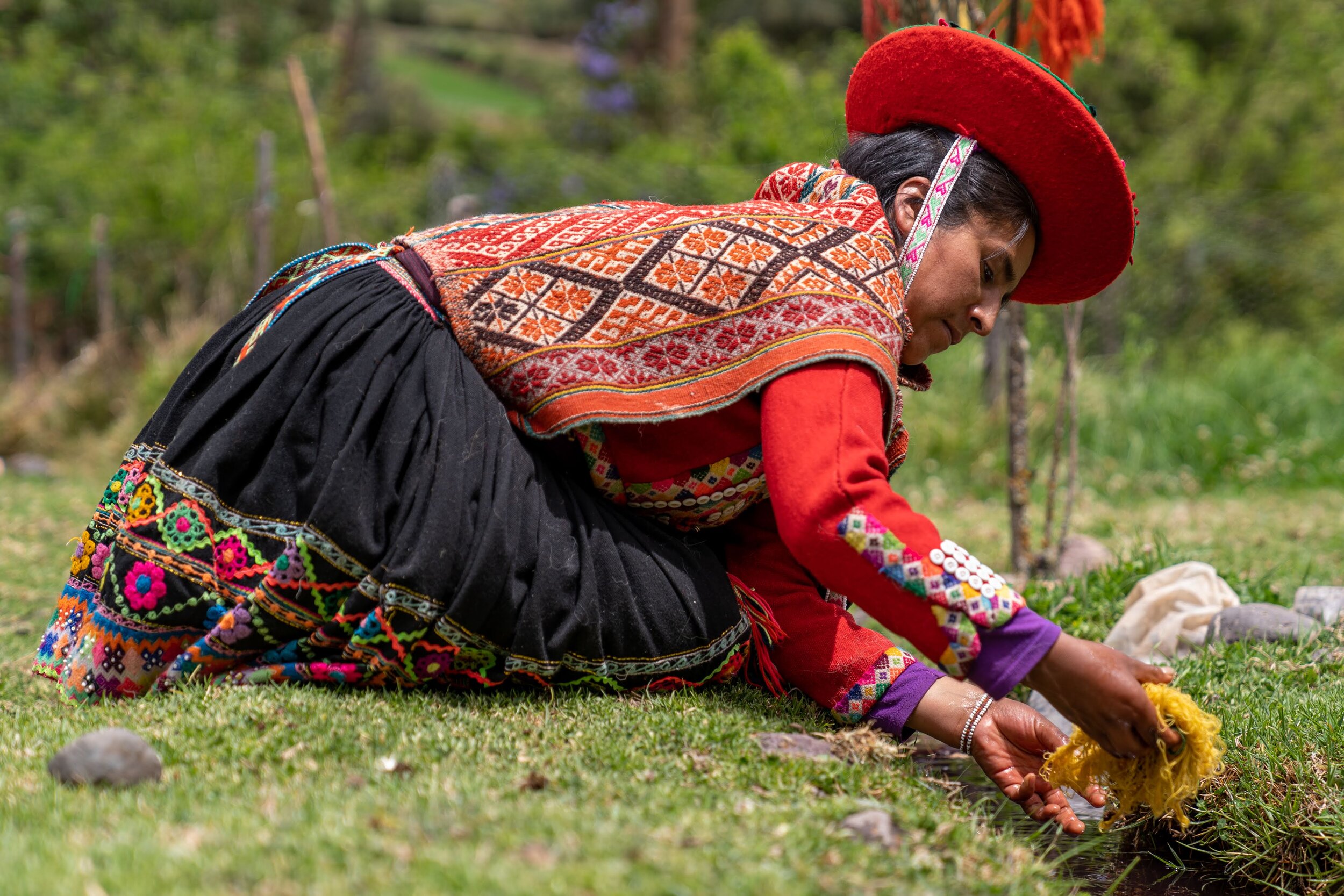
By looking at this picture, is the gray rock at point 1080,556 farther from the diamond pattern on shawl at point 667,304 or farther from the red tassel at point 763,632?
the diamond pattern on shawl at point 667,304

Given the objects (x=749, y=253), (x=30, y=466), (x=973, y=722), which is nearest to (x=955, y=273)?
(x=749, y=253)

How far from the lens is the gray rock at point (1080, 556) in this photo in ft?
13.1

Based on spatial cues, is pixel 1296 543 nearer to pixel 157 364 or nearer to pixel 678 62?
pixel 157 364

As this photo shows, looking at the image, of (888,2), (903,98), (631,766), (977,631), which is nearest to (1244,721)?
(977,631)

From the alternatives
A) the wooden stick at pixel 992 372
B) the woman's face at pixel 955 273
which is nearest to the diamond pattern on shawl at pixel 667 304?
the woman's face at pixel 955 273

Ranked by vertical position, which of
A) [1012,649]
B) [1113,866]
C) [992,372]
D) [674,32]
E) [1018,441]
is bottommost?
[992,372]

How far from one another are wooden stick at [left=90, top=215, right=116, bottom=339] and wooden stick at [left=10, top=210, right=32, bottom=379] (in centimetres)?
51

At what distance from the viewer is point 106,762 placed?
1.81 meters

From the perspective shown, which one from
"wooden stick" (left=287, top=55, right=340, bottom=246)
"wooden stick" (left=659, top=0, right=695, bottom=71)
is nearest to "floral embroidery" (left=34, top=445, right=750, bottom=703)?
"wooden stick" (left=287, top=55, right=340, bottom=246)

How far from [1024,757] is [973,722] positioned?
5.9 inches

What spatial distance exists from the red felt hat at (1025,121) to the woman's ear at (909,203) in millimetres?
142

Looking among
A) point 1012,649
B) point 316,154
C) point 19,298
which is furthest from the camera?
point 19,298

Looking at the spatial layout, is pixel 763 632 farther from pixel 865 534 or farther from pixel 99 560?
pixel 99 560

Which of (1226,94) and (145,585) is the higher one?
(1226,94)
